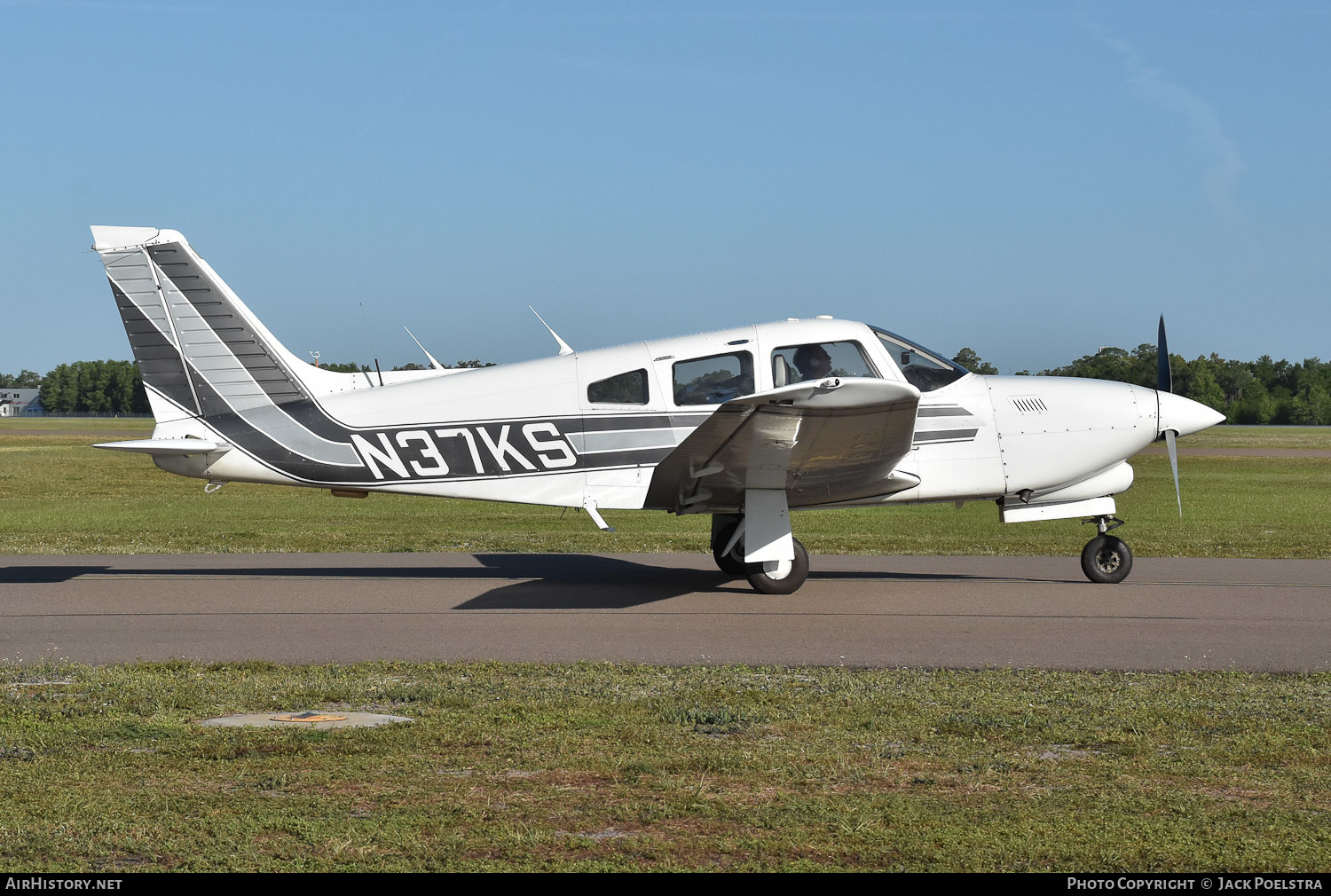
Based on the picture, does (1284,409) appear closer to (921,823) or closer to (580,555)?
(580,555)

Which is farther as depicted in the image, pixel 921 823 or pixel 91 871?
pixel 921 823

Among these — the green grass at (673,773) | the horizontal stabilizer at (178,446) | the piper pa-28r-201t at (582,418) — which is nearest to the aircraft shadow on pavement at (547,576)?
the piper pa-28r-201t at (582,418)

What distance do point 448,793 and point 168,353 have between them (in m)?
8.41

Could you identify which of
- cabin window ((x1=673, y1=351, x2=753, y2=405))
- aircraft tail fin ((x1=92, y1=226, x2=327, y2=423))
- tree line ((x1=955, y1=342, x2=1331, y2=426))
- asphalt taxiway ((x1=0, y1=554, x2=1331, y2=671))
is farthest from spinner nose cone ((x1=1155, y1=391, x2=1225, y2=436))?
tree line ((x1=955, y1=342, x2=1331, y2=426))

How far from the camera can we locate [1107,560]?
41.6 ft

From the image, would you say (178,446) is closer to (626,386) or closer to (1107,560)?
(626,386)

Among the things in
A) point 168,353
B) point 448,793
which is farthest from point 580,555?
point 448,793

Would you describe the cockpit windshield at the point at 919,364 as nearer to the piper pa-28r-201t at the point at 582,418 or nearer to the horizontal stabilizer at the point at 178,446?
the piper pa-28r-201t at the point at 582,418

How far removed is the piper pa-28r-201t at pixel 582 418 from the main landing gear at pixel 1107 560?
77cm

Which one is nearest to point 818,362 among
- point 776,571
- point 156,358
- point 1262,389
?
point 776,571

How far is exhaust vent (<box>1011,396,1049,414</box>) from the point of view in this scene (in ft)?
40.4

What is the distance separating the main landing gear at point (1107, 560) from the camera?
41.3 ft

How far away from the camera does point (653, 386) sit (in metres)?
11.9

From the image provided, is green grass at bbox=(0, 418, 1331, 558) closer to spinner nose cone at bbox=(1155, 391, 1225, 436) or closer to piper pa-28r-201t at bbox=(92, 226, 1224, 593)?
spinner nose cone at bbox=(1155, 391, 1225, 436)
